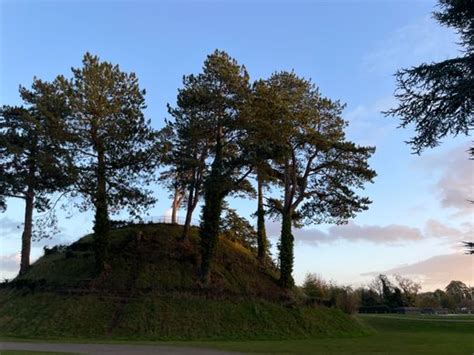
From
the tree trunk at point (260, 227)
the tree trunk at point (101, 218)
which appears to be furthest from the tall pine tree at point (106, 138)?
the tree trunk at point (260, 227)

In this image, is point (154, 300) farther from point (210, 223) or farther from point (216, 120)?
point (216, 120)

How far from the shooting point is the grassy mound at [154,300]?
30672 mm

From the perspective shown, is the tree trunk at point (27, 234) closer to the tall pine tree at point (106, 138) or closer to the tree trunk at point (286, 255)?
the tall pine tree at point (106, 138)

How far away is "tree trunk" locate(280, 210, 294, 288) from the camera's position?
3856cm

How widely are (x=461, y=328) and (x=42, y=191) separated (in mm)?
32439

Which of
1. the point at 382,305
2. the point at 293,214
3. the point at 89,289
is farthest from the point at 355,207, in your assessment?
the point at 382,305

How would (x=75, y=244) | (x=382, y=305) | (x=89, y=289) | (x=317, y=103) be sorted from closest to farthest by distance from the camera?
(x=89, y=289) < (x=317, y=103) < (x=75, y=244) < (x=382, y=305)

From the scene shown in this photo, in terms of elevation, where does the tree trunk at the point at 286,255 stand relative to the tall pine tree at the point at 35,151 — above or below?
below

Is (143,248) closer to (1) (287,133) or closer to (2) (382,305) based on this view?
(1) (287,133)

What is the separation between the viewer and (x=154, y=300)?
110 ft

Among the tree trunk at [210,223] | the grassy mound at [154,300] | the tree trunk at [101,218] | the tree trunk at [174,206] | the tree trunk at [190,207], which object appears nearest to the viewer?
the grassy mound at [154,300]

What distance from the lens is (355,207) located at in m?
39.9

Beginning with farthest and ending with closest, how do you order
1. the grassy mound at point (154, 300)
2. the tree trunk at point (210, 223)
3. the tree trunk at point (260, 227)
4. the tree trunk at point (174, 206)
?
the tree trunk at point (174, 206)
the tree trunk at point (260, 227)
the tree trunk at point (210, 223)
the grassy mound at point (154, 300)

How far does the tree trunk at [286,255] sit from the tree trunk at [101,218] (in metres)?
12.3
